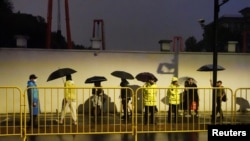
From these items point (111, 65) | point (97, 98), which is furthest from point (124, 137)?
point (111, 65)

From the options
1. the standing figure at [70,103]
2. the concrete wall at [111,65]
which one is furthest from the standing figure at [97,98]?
the concrete wall at [111,65]

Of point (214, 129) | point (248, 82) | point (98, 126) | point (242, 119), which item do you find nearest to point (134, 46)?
point (248, 82)

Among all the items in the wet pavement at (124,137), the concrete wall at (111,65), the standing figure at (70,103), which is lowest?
the wet pavement at (124,137)

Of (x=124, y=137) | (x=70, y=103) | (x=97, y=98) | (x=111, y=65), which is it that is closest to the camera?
(x=124, y=137)

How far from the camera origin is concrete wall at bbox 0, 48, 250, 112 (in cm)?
1805

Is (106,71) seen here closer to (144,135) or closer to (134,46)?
(134,46)

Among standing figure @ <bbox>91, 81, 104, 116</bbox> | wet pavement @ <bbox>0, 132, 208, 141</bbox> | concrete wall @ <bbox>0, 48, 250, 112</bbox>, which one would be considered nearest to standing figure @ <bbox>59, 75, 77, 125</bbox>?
standing figure @ <bbox>91, 81, 104, 116</bbox>

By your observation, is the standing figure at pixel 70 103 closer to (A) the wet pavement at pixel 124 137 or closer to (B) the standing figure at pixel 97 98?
(B) the standing figure at pixel 97 98

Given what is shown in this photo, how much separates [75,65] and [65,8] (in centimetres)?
451

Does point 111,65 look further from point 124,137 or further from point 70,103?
point 124,137

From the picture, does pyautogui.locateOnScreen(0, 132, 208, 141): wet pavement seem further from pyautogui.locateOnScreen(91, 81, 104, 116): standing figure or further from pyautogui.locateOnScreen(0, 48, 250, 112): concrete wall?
pyautogui.locateOnScreen(0, 48, 250, 112): concrete wall

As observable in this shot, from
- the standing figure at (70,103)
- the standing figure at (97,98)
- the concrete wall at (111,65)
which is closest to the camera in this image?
the standing figure at (70,103)

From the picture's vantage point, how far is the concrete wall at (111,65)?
18047 millimetres

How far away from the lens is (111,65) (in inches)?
739
